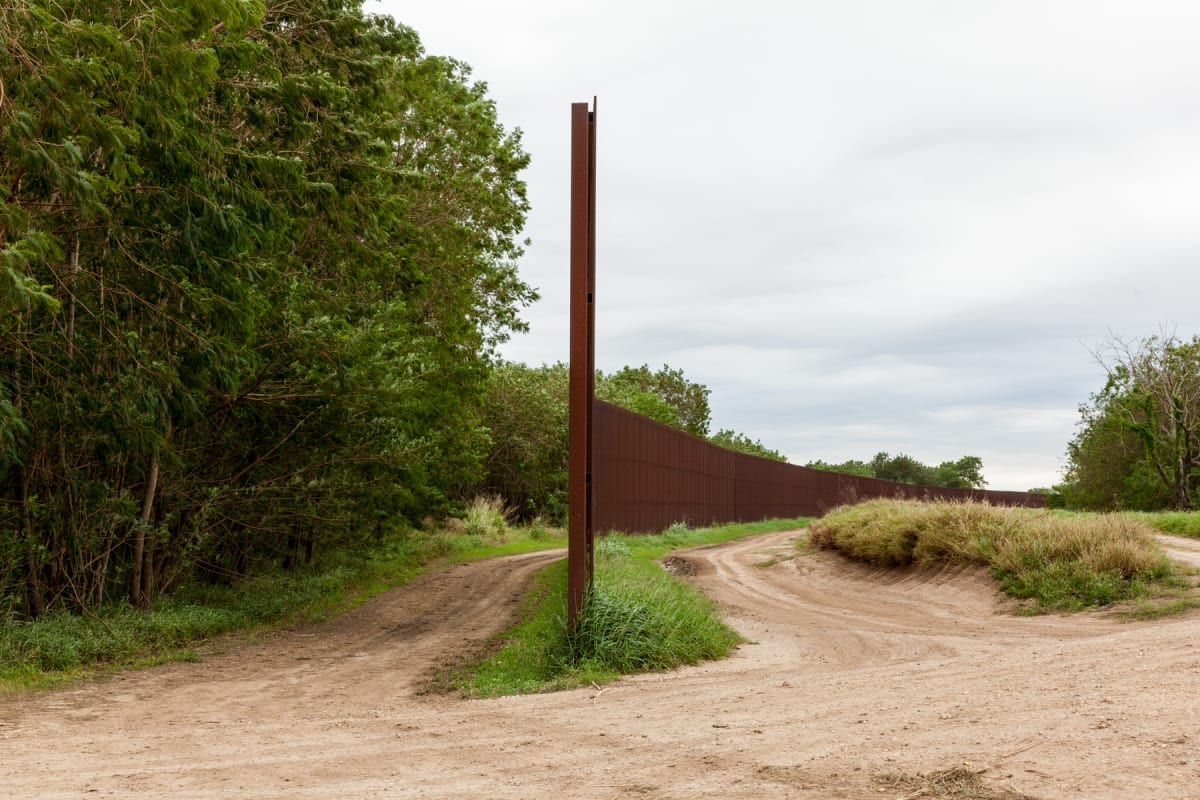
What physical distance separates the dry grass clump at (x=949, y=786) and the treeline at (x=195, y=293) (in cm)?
621

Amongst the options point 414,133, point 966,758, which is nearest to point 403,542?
point 414,133

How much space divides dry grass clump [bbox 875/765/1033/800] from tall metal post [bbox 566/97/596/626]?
4.61m

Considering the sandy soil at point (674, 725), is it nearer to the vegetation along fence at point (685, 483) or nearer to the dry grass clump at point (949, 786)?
the dry grass clump at point (949, 786)

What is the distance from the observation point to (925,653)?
960 cm

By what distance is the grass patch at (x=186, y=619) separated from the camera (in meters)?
9.50

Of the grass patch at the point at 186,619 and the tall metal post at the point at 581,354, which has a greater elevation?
the tall metal post at the point at 581,354

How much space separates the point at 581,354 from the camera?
940 cm

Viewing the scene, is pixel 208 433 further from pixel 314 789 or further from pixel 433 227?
pixel 314 789

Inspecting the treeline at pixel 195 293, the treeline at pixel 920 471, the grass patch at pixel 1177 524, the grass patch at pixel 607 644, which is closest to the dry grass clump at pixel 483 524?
the treeline at pixel 195 293

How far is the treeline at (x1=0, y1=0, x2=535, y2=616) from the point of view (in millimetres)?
8227

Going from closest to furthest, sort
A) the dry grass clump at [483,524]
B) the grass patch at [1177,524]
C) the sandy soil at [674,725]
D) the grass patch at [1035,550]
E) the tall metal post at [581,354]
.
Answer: the sandy soil at [674,725], the tall metal post at [581,354], the grass patch at [1035,550], the grass patch at [1177,524], the dry grass clump at [483,524]

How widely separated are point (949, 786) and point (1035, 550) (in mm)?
9906

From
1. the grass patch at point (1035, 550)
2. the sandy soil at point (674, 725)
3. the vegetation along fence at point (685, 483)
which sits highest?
the vegetation along fence at point (685, 483)

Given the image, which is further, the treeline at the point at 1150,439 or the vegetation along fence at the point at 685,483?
the treeline at the point at 1150,439
